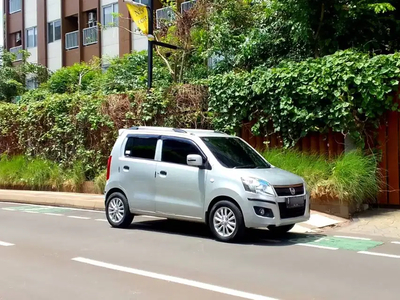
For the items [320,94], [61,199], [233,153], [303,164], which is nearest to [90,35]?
[61,199]

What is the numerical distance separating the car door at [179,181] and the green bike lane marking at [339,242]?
5.96 feet

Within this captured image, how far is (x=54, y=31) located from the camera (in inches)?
1303

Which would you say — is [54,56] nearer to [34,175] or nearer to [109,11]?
[109,11]

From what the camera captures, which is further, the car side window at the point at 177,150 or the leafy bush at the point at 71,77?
the leafy bush at the point at 71,77

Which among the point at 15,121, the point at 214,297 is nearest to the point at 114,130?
the point at 15,121

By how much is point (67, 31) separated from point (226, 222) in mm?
26556

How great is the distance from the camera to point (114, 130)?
16.2 metres

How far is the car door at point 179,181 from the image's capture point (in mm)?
9109

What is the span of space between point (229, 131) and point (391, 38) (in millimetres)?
5608

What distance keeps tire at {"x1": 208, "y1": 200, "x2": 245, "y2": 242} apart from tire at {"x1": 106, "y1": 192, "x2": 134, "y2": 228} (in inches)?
79.4

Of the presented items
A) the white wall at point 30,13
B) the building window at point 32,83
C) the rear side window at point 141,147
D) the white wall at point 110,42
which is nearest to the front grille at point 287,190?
the rear side window at point 141,147

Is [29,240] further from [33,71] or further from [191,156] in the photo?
[33,71]

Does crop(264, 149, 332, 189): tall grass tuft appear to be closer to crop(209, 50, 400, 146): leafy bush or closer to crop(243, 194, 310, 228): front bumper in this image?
crop(209, 50, 400, 146): leafy bush

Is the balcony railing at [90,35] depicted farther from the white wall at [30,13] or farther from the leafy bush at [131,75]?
the leafy bush at [131,75]
